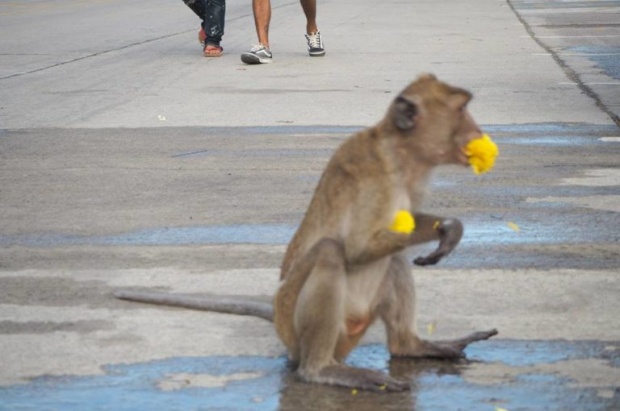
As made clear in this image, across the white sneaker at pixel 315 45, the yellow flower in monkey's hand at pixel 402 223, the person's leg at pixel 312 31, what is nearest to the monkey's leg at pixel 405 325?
the yellow flower in monkey's hand at pixel 402 223

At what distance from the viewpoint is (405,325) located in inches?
206

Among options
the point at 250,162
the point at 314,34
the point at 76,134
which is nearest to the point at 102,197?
the point at 250,162

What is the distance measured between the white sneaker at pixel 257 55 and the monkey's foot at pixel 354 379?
11011mm

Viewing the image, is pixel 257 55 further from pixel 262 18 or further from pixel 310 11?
pixel 310 11

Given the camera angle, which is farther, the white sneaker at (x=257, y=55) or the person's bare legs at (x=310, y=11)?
the person's bare legs at (x=310, y=11)

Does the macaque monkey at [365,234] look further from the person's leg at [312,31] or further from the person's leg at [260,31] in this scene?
the person's leg at [312,31]

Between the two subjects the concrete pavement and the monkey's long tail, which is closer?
the concrete pavement

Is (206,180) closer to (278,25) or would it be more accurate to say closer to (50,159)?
(50,159)

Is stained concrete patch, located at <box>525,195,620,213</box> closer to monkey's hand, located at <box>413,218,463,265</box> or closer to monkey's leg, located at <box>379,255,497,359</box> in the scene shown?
monkey's leg, located at <box>379,255,497,359</box>

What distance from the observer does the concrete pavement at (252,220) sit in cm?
515

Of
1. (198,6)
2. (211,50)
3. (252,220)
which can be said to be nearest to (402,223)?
(252,220)

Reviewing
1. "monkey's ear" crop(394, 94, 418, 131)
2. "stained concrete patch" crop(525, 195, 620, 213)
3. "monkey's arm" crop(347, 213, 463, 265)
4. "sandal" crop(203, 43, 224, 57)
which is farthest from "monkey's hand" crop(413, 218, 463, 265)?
"sandal" crop(203, 43, 224, 57)

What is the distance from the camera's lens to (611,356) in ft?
17.5

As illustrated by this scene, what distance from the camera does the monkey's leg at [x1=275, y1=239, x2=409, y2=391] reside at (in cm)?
480
